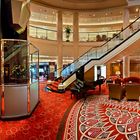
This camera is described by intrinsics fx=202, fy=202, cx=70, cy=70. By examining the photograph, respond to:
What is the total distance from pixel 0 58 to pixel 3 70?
40cm

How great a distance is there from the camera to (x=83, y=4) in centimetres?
1569

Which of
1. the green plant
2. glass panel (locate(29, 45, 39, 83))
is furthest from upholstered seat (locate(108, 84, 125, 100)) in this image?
the green plant

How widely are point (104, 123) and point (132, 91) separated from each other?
12.1ft

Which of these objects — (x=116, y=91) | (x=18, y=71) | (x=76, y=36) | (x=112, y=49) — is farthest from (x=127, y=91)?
(x=76, y=36)

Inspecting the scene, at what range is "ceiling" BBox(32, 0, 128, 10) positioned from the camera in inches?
594

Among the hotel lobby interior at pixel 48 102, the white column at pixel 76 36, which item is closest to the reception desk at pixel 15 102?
the hotel lobby interior at pixel 48 102

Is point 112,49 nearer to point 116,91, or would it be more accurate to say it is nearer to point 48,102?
point 116,91

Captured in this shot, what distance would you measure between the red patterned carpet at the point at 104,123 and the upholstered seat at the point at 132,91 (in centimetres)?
122

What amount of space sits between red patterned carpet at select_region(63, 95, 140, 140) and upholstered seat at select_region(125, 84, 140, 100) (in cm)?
122

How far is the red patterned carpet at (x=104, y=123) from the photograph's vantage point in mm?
4719

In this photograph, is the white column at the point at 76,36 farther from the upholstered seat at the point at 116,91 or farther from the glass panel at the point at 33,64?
the glass panel at the point at 33,64

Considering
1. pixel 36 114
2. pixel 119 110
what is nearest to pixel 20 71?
pixel 36 114

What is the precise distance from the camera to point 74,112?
22.6ft

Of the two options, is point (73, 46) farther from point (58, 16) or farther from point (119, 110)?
point (119, 110)
